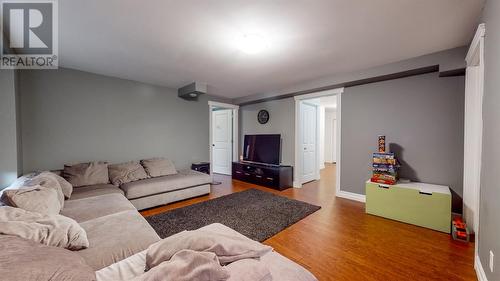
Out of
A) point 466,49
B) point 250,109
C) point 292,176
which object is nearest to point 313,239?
point 292,176

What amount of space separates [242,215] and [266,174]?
1.73 metres

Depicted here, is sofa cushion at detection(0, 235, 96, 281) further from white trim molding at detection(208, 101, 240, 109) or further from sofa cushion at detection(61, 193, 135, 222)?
white trim molding at detection(208, 101, 240, 109)

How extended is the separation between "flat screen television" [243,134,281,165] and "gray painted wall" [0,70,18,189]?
4.08 meters

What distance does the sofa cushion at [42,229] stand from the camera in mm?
962

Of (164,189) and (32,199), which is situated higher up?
(32,199)

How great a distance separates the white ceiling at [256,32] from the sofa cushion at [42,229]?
1677mm

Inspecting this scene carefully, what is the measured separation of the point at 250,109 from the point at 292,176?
2220 millimetres

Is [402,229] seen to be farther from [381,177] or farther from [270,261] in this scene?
[270,261]

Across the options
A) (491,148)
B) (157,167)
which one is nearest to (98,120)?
(157,167)

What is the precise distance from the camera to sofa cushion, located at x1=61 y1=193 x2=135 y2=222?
1.88 metres

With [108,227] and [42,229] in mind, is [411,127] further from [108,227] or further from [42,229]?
[42,229]

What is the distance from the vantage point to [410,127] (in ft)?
9.62

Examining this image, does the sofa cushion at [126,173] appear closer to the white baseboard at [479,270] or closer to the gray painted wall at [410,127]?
the gray painted wall at [410,127]

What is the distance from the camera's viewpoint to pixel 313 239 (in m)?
2.20
